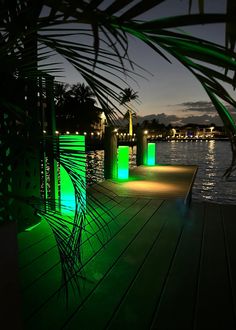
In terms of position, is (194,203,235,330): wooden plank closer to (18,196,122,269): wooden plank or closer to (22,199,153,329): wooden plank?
(22,199,153,329): wooden plank

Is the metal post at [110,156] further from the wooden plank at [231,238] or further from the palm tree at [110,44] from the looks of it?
the palm tree at [110,44]

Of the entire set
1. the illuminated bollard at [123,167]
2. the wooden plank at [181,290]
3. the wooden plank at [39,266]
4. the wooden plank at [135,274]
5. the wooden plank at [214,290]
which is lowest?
the wooden plank at [214,290]

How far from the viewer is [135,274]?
263cm

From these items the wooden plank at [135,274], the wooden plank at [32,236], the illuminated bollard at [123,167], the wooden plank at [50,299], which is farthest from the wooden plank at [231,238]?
the illuminated bollard at [123,167]

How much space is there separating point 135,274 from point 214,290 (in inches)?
27.2

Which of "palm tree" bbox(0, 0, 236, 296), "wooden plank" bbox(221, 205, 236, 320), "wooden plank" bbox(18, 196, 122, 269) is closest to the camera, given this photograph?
"palm tree" bbox(0, 0, 236, 296)

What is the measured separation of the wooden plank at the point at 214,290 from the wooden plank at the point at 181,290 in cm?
6

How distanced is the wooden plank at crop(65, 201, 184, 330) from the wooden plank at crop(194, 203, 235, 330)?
1.16 feet

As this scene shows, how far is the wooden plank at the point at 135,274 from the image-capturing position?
1.98 m

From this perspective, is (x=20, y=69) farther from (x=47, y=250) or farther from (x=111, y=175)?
(x=111, y=175)

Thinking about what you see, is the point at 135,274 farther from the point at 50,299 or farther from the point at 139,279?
the point at 50,299

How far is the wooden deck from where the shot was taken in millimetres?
1985

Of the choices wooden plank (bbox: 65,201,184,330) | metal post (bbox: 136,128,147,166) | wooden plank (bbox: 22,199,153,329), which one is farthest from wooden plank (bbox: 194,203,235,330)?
metal post (bbox: 136,128,147,166)

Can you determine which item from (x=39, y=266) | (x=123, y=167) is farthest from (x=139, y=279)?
(x=123, y=167)
